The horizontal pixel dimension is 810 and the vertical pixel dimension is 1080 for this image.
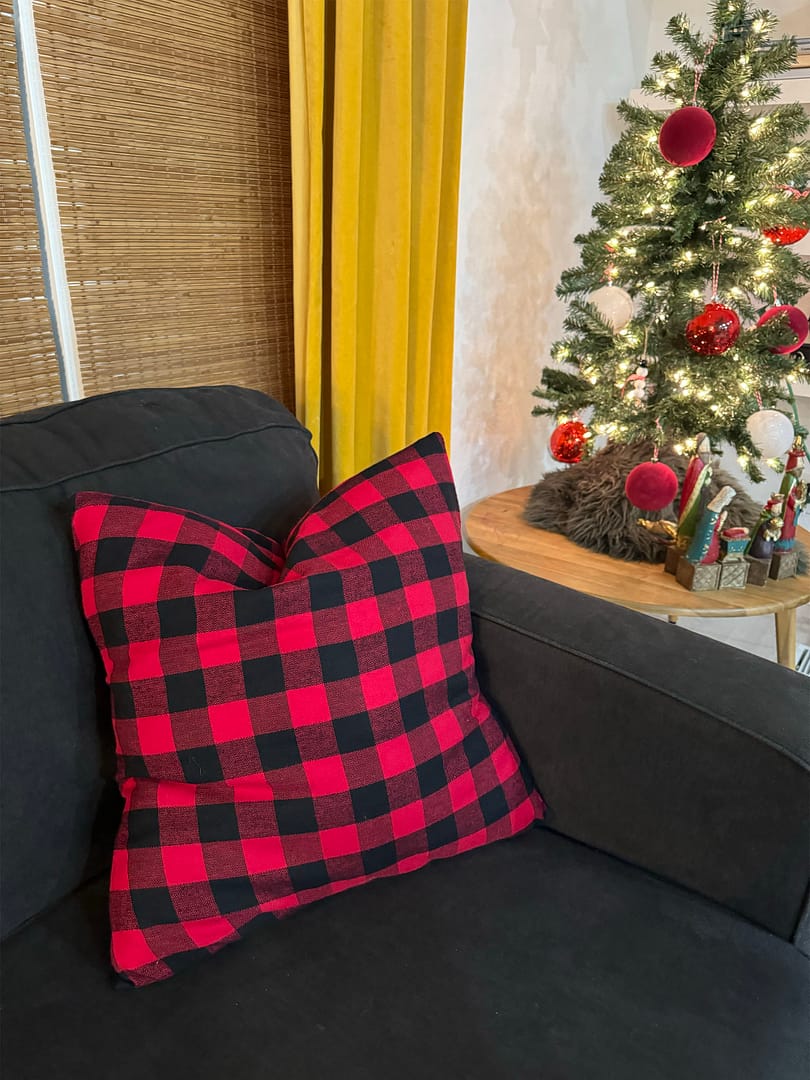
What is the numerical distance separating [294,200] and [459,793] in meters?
0.99

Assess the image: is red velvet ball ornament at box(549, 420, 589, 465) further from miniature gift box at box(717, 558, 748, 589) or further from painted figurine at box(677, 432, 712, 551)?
miniature gift box at box(717, 558, 748, 589)

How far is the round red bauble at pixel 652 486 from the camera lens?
1.45 metres

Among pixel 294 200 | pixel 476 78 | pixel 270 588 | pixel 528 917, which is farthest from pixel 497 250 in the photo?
pixel 528 917

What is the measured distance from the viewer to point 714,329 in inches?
56.2

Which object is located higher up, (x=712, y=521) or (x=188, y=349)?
(x=188, y=349)

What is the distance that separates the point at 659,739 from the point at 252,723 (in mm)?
416

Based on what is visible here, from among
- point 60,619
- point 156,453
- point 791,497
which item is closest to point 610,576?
point 791,497

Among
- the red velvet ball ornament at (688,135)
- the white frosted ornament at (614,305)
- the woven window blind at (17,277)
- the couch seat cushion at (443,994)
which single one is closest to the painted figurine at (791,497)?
the white frosted ornament at (614,305)

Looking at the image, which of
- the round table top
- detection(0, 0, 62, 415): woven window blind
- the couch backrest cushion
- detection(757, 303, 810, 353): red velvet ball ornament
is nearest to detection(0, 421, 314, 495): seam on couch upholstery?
the couch backrest cushion

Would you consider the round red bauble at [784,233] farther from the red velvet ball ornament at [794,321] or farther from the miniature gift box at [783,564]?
the miniature gift box at [783,564]

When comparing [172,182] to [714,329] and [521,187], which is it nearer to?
[714,329]

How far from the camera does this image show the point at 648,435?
1.63 m

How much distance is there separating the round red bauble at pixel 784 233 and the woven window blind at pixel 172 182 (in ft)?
2.97

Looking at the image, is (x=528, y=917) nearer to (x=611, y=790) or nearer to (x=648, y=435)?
(x=611, y=790)
